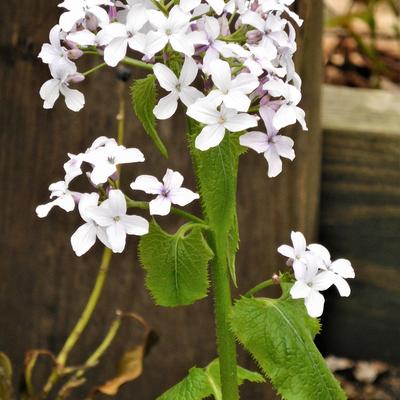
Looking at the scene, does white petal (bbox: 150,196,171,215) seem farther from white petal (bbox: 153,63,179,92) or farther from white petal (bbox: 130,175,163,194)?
white petal (bbox: 153,63,179,92)

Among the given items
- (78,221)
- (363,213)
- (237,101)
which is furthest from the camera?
(363,213)

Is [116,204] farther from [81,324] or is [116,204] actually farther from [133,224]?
[81,324]

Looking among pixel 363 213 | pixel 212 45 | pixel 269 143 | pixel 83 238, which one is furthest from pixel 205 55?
pixel 363 213

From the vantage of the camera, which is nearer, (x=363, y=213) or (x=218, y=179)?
(x=218, y=179)

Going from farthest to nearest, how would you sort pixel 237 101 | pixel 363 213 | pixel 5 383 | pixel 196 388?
pixel 363 213 → pixel 5 383 → pixel 196 388 → pixel 237 101

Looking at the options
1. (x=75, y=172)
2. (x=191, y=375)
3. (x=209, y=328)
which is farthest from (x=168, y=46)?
(x=209, y=328)

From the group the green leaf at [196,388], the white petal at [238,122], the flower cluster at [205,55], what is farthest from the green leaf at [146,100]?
the green leaf at [196,388]

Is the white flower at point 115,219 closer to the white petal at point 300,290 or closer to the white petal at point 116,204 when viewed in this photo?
the white petal at point 116,204

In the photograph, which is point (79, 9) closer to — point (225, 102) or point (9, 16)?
point (225, 102)
